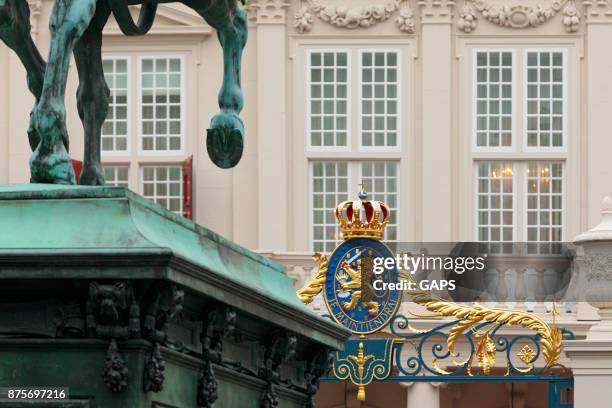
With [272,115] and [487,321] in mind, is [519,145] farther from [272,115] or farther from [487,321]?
[487,321]

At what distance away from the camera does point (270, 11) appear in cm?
4353

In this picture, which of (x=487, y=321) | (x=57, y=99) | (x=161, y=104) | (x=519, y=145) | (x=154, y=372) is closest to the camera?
(x=154, y=372)

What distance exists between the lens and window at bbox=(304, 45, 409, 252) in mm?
42781

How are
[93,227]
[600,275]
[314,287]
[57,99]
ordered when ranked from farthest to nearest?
[314,287] < [600,275] < [57,99] < [93,227]

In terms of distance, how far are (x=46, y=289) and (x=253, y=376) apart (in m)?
1.67

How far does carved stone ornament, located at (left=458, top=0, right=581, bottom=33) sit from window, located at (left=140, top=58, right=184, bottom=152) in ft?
16.7

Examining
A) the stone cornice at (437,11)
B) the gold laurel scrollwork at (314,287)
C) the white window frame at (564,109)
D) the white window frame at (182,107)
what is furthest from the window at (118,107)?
the gold laurel scrollwork at (314,287)

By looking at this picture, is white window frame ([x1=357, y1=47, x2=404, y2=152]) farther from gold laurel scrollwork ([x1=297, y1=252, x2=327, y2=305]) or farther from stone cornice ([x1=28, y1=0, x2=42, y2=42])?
gold laurel scrollwork ([x1=297, y1=252, x2=327, y2=305])

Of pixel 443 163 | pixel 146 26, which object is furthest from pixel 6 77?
pixel 146 26

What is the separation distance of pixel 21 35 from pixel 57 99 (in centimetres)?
78

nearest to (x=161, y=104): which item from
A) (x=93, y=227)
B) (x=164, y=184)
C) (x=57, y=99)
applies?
(x=164, y=184)

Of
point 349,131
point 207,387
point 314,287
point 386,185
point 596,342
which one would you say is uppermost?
point 349,131

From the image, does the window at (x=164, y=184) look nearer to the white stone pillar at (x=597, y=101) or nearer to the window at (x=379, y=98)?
the window at (x=379, y=98)

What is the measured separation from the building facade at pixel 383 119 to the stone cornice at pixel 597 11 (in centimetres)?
2
